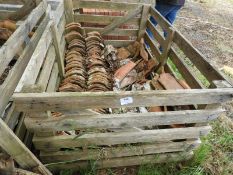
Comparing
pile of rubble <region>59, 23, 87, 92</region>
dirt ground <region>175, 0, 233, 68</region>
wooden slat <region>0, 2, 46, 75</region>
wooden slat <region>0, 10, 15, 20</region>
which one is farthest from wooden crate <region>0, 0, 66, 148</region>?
dirt ground <region>175, 0, 233, 68</region>

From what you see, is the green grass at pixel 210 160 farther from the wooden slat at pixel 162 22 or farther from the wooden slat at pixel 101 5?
the wooden slat at pixel 101 5

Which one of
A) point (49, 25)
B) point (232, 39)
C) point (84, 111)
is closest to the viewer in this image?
point (84, 111)

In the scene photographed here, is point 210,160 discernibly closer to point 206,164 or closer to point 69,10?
point 206,164

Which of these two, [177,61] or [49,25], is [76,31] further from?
[177,61]

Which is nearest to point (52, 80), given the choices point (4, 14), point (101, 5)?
point (4, 14)

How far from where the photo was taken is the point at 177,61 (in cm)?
326

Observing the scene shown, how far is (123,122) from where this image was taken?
222 centimetres

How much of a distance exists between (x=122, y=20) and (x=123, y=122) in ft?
8.45

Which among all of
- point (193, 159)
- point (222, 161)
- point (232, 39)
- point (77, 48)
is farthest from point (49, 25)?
point (232, 39)

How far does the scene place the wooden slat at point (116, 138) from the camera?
7.63ft

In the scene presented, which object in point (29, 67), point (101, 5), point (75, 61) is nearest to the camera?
point (29, 67)

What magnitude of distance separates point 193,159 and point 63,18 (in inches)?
A: 121

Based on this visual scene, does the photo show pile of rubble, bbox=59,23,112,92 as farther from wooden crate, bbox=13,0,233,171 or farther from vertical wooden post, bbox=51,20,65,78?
wooden crate, bbox=13,0,233,171

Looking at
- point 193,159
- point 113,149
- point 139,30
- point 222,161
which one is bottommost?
point 222,161
